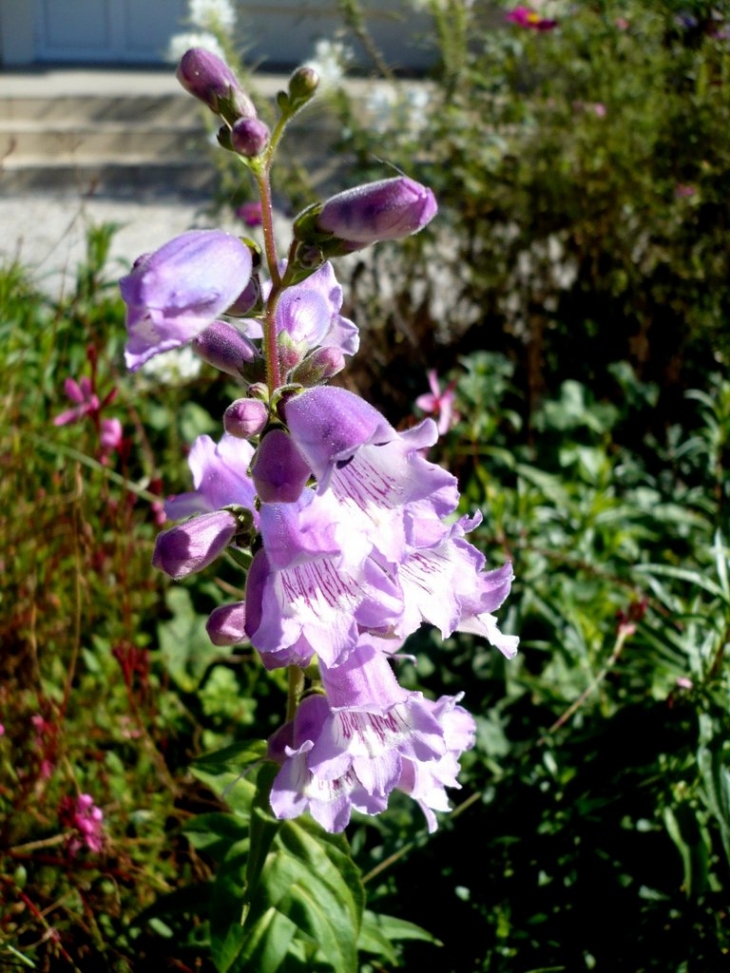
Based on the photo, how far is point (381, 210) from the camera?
4.17ft

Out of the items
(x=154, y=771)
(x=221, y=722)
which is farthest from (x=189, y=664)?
(x=154, y=771)

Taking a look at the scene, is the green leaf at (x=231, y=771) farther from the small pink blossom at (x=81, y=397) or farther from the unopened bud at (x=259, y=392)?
the small pink blossom at (x=81, y=397)

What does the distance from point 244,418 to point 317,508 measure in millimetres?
→ 170

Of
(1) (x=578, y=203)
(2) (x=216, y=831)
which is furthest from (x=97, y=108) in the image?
(2) (x=216, y=831)

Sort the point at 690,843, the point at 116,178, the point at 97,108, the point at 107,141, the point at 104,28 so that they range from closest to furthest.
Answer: the point at 690,843
the point at 116,178
the point at 107,141
the point at 97,108
the point at 104,28

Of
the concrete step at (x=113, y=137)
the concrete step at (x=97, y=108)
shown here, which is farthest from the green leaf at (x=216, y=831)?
the concrete step at (x=97, y=108)

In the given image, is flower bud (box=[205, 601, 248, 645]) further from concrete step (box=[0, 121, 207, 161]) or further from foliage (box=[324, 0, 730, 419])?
concrete step (box=[0, 121, 207, 161])

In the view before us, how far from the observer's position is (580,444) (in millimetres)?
3988

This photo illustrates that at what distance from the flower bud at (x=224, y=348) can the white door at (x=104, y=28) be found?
13.6 m

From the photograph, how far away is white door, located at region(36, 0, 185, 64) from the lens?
44.4ft

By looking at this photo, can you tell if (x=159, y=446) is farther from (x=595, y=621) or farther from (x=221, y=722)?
(x=595, y=621)

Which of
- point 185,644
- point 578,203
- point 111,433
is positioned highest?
point 111,433

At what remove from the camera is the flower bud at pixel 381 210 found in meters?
1.27

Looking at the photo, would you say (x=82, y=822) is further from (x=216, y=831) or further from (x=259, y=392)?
(x=259, y=392)
